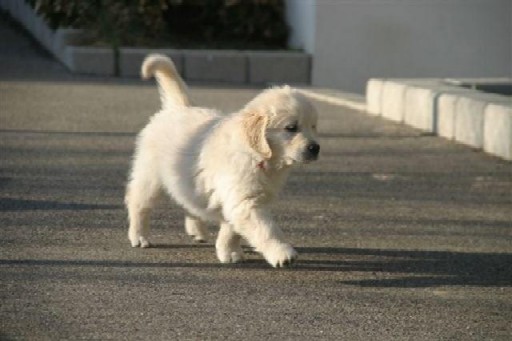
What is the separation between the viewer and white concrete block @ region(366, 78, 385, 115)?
12.9m

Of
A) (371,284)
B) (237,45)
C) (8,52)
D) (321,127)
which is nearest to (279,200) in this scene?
(371,284)

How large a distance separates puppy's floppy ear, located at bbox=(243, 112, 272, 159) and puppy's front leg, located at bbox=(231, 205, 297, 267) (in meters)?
0.27

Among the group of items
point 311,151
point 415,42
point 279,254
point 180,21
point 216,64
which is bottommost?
point 216,64

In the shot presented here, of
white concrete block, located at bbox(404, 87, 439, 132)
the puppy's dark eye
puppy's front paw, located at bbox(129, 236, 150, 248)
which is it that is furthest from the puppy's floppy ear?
white concrete block, located at bbox(404, 87, 439, 132)

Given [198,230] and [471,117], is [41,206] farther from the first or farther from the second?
[471,117]

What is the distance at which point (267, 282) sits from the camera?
219 inches

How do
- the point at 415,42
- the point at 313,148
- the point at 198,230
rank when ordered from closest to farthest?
the point at 313,148
the point at 198,230
the point at 415,42

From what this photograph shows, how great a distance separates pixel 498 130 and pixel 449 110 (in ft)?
3.80

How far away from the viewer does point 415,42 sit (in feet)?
54.8

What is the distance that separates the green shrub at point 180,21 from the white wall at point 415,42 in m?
1.45

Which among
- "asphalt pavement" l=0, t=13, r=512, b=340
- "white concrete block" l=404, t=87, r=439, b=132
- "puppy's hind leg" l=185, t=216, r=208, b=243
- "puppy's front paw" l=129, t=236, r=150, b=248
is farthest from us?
"white concrete block" l=404, t=87, r=439, b=132

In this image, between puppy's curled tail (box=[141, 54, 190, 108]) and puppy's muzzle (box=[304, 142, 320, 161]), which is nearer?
puppy's muzzle (box=[304, 142, 320, 161])

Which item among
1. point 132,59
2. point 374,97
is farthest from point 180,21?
point 374,97

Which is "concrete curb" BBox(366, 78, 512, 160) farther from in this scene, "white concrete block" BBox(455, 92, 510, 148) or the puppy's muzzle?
the puppy's muzzle
